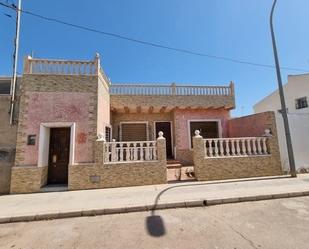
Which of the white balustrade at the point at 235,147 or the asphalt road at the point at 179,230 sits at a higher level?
the white balustrade at the point at 235,147

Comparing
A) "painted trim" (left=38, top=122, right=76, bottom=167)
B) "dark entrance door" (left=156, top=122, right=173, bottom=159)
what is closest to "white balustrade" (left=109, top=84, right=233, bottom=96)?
"dark entrance door" (left=156, top=122, right=173, bottom=159)

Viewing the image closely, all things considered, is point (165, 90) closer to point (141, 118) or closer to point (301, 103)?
point (141, 118)

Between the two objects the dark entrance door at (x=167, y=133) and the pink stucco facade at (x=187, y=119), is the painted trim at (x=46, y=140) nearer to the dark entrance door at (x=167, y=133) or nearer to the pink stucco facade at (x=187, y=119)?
the dark entrance door at (x=167, y=133)

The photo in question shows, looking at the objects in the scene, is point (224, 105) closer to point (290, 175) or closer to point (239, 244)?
point (290, 175)

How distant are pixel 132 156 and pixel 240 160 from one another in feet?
15.5

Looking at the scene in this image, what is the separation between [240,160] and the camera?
25.5ft

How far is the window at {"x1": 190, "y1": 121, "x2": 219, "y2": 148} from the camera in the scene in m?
11.6

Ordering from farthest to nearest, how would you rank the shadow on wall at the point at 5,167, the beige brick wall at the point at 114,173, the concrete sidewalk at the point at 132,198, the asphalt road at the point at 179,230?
the beige brick wall at the point at 114,173
the shadow on wall at the point at 5,167
the concrete sidewalk at the point at 132,198
the asphalt road at the point at 179,230

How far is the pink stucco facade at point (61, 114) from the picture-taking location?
6906 millimetres

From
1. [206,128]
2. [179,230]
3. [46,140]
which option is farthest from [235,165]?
[46,140]

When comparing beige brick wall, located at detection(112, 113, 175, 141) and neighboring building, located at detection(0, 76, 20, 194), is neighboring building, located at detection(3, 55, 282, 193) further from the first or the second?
beige brick wall, located at detection(112, 113, 175, 141)

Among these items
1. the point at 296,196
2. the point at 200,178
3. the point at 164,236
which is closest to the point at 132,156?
the point at 200,178

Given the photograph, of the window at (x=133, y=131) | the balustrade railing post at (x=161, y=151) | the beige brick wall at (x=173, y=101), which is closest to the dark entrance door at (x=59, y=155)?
the beige brick wall at (x=173, y=101)

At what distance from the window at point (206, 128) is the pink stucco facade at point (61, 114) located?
6.85 metres
